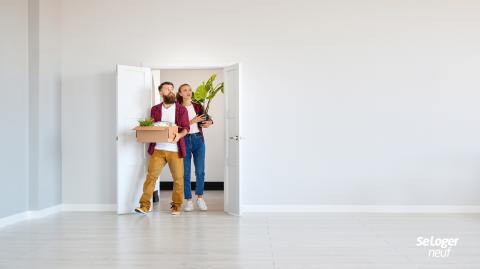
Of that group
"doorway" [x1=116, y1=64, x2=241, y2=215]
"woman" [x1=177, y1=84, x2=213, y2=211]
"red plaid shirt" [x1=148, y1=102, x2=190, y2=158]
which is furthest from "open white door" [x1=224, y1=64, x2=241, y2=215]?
"red plaid shirt" [x1=148, y1=102, x2=190, y2=158]

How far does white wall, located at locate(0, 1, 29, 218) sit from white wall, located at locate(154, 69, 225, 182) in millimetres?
3883

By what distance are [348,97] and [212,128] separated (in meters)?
3.79

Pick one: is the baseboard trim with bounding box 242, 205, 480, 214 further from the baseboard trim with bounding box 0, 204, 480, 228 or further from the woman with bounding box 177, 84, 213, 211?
the woman with bounding box 177, 84, 213, 211

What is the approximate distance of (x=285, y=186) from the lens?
6566 millimetres

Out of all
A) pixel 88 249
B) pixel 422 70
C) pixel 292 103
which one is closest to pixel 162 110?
pixel 292 103

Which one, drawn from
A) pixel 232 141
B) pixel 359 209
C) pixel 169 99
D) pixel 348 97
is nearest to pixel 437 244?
pixel 359 209

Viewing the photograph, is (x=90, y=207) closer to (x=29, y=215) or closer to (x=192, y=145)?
(x=29, y=215)

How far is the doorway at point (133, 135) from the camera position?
6.28 metres

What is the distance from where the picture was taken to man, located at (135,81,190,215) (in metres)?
6.14

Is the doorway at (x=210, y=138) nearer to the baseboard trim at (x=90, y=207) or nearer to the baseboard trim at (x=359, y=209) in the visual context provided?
the baseboard trim at (x=90, y=207)

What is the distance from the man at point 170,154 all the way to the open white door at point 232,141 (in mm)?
583

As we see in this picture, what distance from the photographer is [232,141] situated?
6391 millimetres

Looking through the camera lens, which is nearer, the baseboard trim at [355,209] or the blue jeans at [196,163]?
the baseboard trim at [355,209]

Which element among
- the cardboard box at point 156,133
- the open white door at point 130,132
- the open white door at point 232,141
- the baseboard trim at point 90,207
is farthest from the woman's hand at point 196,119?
the baseboard trim at point 90,207
